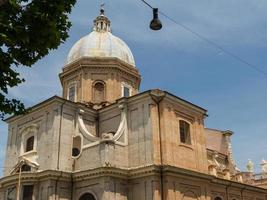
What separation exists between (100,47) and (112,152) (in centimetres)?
1237

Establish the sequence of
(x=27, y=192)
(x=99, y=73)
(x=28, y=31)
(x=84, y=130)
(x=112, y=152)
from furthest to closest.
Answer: (x=99, y=73)
(x=84, y=130)
(x=27, y=192)
(x=112, y=152)
(x=28, y=31)

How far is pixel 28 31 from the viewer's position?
952 centimetres

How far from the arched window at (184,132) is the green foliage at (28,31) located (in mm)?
17481

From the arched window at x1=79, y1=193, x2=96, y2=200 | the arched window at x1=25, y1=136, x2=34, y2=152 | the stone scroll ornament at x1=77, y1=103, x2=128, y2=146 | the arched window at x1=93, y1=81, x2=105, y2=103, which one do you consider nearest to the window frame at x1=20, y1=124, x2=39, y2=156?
the arched window at x1=25, y1=136, x2=34, y2=152

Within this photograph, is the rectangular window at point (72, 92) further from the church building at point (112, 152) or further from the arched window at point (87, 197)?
the arched window at point (87, 197)

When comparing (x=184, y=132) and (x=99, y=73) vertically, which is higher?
(x=99, y=73)

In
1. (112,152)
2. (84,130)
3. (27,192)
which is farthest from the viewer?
(84,130)

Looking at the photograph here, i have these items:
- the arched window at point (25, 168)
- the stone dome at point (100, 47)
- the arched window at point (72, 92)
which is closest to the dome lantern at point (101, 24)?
the stone dome at point (100, 47)

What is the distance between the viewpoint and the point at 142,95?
25.5m

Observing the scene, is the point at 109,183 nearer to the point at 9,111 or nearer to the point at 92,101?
the point at 92,101

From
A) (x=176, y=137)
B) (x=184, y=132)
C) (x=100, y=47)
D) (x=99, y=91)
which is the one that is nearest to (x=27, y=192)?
(x=176, y=137)

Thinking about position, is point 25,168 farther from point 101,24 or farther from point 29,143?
point 101,24

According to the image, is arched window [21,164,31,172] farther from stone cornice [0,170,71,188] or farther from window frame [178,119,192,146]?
window frame [178,119,192,146]

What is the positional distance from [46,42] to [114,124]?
17.6m
